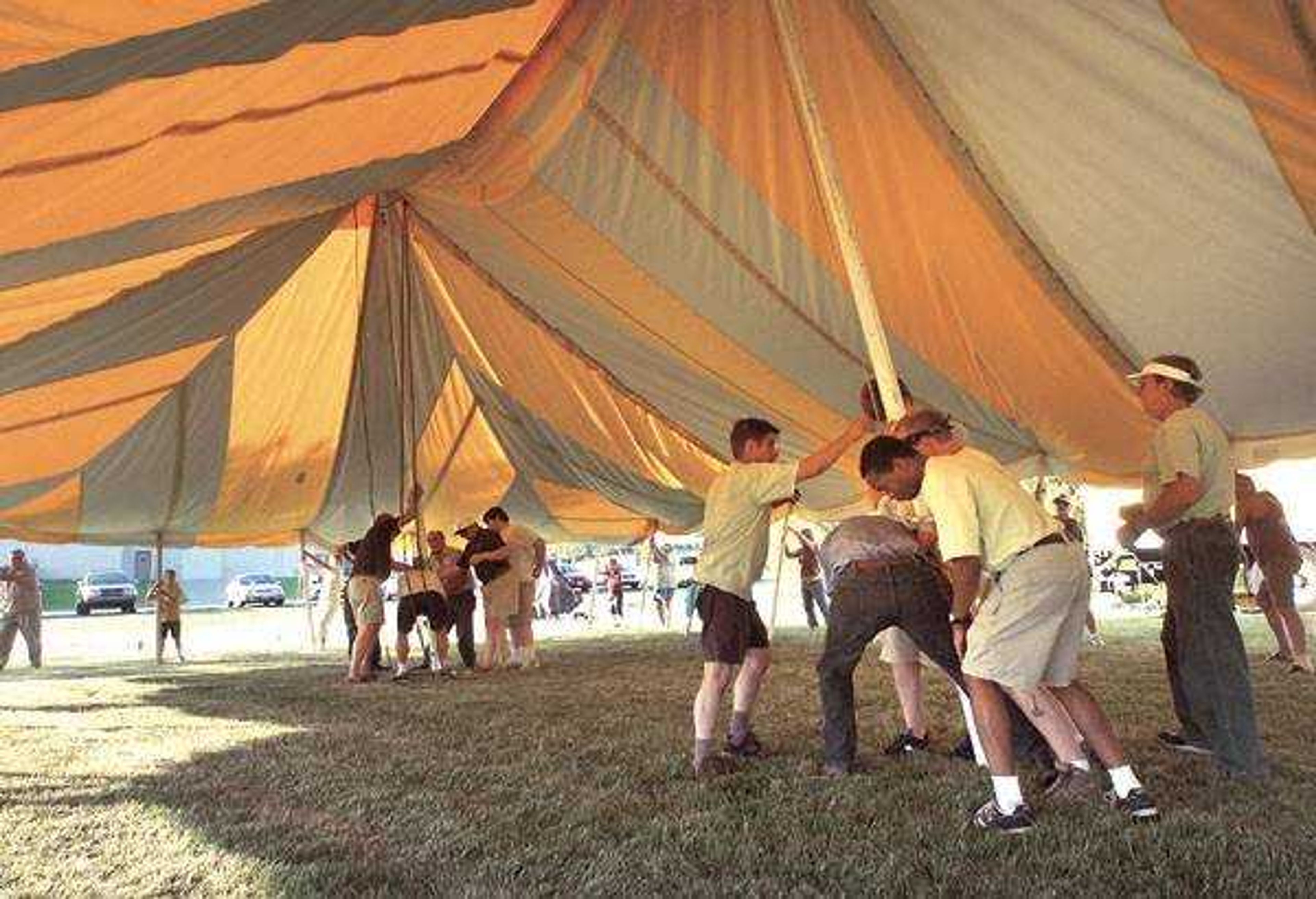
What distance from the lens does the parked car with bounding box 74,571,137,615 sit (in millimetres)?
28641

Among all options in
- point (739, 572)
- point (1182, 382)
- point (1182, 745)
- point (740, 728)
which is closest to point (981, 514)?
point (1182, 382)

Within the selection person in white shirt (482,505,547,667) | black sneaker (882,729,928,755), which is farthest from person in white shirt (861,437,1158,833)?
person in white shirt (482,505,547,667)

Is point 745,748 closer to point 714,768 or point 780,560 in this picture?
point 714,768

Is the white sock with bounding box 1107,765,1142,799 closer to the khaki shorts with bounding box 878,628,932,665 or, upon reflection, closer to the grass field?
the grass field

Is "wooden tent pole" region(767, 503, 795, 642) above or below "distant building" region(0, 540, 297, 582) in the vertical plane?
below

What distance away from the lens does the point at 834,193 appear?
397cm

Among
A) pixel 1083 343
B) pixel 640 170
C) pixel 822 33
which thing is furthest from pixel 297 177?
pixel 1083 343

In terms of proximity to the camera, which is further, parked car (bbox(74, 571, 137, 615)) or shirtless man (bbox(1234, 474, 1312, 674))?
parked car (bbox(74, 571, 137, 615))

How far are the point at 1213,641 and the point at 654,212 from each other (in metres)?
3.41

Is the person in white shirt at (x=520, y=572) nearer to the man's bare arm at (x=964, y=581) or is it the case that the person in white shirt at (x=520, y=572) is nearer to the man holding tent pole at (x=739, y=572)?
the man holding tent pole at (x=739, y=572)

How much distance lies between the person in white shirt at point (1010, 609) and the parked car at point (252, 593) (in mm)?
32446

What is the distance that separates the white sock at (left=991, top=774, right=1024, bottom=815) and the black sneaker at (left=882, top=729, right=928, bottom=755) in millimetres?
1237

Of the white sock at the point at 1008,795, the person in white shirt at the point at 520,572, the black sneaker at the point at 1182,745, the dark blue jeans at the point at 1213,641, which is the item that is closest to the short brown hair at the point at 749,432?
the dark blue jeans at the point at 1213,641

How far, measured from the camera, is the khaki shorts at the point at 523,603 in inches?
368
